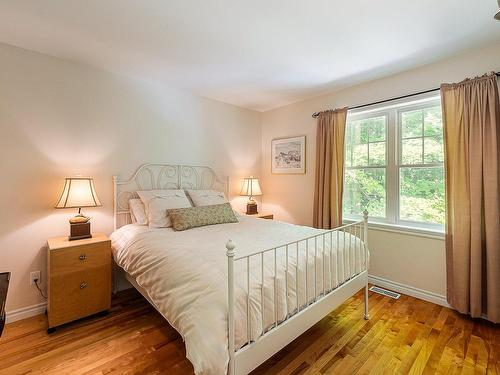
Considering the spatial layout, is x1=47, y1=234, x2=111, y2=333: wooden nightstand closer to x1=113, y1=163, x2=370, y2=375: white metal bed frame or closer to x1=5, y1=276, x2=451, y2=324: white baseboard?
x1=5, y1=276, x2=451, y2=324: white baseboard

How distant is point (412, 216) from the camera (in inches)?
107

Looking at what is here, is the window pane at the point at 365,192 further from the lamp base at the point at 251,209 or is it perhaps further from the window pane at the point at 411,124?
the lamp base at the point at 251,209

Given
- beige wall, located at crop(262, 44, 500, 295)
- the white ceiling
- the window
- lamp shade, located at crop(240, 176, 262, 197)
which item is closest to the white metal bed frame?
lamp shade, located at crop(240, 176, 262, 197)

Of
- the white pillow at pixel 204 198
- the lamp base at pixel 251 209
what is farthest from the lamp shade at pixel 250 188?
the white pillow at pixel 204 198

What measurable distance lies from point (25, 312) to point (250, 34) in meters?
3.15

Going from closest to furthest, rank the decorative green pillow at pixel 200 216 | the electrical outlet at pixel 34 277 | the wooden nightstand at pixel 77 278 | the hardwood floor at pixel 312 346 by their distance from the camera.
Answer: the hardwood floor at pixel 312 346, the wooden nightstand at pixel 77 278, the electrical outlet at pixel 34 277, the decorative green pillow at pixel 200 216

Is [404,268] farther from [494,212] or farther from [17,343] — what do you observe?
[17,343]

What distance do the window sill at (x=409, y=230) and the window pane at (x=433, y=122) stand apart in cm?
100

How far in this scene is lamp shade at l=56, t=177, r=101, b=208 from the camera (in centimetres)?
217

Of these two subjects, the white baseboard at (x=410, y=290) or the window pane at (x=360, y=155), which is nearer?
the white baseboard at (x=410, y=290)

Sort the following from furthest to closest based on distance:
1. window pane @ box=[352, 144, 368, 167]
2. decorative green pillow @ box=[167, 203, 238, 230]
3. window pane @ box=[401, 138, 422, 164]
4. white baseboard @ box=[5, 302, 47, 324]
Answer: window pane @ box=[352, 144, 368, 167]
window pane @ box=[401, 138, 422, 164]
decorative green pillow @ box=[167, 203, 238, 230]
white baseboard @ box=[5, 302, 47, 324]

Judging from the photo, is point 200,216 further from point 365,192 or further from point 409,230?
point 409,230

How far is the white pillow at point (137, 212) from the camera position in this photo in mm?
2598

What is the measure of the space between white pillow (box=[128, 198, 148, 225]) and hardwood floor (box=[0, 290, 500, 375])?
0.87 meters
